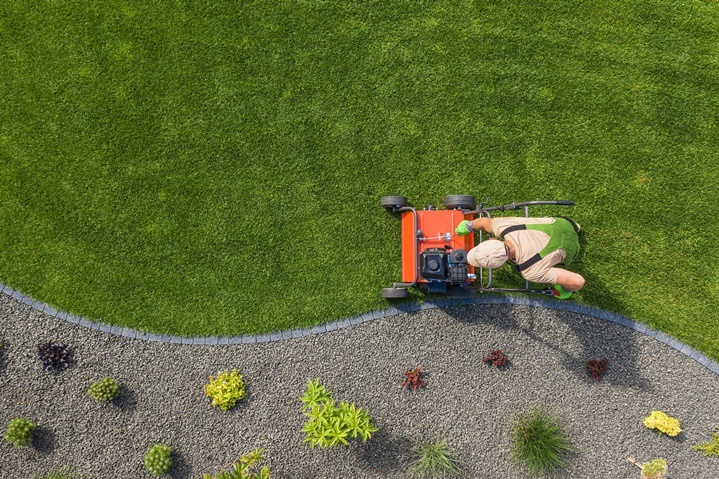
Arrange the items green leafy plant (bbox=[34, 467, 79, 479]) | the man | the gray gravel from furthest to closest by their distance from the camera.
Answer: the gray gravel
green leafy plant (bbox=[34, 467, 79, 479])
the man

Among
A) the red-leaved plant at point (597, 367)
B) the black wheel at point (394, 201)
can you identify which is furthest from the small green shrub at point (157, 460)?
the red-leaved plant at point (597, 367)

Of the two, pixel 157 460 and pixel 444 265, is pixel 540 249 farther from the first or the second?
pixel 157 460

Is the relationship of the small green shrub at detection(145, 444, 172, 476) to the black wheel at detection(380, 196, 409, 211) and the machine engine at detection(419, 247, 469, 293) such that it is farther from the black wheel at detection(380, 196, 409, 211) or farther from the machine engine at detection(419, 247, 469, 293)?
the black wheel at detection(380, 196, 409, 211)

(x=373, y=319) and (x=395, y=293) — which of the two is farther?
(x=373, y=319)

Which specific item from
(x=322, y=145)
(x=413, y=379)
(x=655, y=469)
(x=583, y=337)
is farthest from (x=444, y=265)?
(x=655, y=469)

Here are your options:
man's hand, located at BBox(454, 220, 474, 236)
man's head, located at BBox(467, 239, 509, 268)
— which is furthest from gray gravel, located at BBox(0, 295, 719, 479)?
man's head, located at BBox(467, 239, 509, 268)

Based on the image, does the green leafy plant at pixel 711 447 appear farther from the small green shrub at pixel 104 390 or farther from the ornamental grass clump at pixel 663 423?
the small green shrub at pixel 104 390
